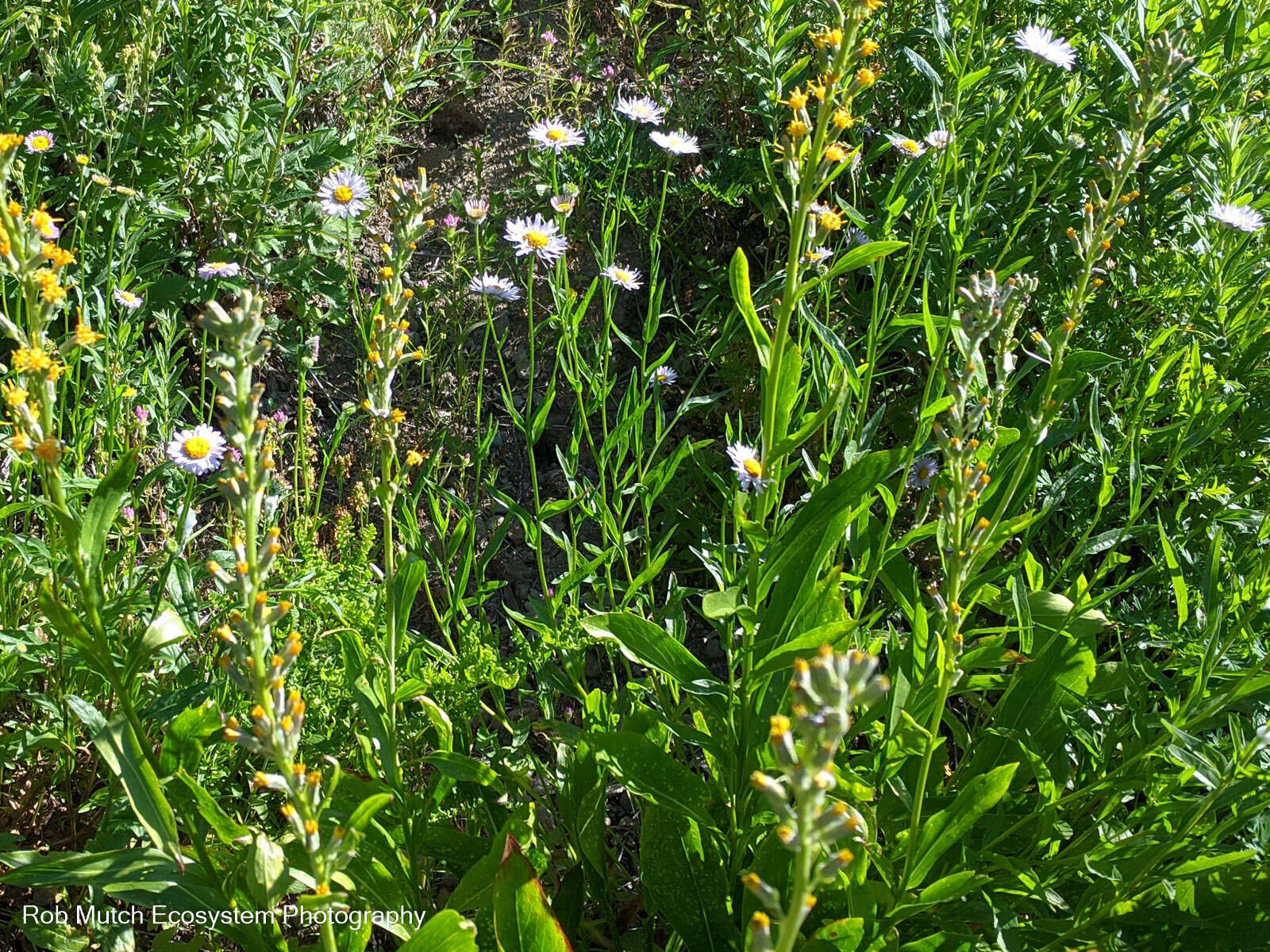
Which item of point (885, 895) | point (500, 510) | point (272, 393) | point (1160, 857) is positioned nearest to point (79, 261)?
point (272, 393)

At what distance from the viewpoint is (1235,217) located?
7.97ft

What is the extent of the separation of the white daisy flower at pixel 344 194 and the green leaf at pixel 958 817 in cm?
222

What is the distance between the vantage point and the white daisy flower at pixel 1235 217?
7.91ft

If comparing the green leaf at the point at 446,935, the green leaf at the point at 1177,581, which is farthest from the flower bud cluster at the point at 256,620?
the green leaf at the point at 1177,581

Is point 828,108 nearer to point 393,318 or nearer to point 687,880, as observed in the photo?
point 393,318

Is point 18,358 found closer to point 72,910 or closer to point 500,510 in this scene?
point 72,910

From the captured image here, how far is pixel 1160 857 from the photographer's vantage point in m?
1.63

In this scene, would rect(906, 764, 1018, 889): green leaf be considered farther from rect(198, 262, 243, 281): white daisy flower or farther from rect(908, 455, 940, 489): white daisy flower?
rect(198, 262, 243, 281): white daisy flower

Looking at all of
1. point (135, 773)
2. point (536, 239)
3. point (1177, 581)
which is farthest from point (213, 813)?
point (1177, 581)

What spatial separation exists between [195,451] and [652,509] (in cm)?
134

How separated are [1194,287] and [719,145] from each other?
1640 millimetres

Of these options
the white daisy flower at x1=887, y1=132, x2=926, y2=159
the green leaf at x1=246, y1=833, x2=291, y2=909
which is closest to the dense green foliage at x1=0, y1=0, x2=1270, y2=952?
the green leaf at x1=246, y1=833, x2=291, y2=909

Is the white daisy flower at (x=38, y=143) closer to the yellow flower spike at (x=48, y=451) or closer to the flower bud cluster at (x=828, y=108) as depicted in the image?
the yellow flower spike at (x=48, y=451)

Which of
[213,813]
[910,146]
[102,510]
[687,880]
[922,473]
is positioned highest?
[910,146]
